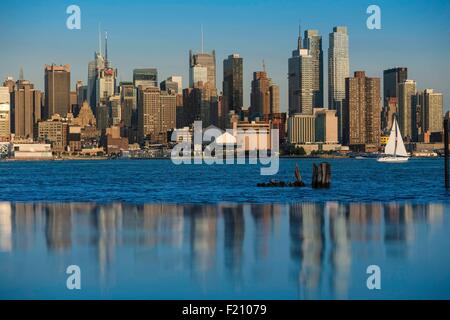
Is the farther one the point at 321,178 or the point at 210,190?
the point at 321,178

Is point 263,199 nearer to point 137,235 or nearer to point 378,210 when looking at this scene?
point 378,210

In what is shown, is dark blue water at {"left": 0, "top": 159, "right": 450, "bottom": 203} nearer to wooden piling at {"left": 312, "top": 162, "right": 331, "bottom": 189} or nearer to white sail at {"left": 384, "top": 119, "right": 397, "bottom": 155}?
wooden piling at {"left": 312, "top": 162, "right": 331, "bottom": 189}

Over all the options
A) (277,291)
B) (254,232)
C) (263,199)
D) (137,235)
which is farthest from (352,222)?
(263,199)

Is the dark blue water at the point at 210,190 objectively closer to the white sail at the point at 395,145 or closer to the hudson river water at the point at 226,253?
the hudson river water at the point at 226,253

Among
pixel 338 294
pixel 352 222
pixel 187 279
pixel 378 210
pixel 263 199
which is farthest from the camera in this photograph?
pixel 263 199

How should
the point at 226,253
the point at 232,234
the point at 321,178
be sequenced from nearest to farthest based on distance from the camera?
the point at 226,253 < the point at 232,234 < the point at 321,178

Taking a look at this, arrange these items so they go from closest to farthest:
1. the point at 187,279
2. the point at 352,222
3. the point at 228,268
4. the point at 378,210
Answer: the point at 187,279, the point at 228,268, the point at 352,222, the point at 378,210

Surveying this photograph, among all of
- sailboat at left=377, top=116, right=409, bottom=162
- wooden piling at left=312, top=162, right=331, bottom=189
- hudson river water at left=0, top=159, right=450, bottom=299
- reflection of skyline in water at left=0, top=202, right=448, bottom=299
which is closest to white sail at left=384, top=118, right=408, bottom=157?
sailboat at left=377, top=116, right=409, bottom=162

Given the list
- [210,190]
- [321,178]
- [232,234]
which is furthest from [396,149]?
[232,234]

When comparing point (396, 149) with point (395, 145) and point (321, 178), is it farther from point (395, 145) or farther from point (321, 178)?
point (321, 178)
